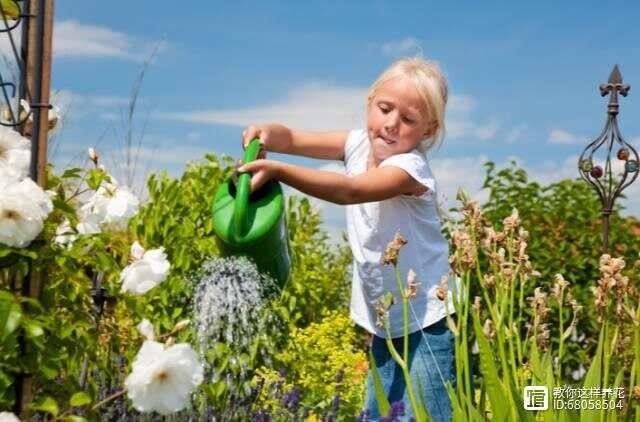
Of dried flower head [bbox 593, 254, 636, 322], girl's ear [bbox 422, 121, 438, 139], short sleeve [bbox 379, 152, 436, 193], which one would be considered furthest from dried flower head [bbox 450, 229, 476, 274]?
girl's ear [bbox 422, 121, 438, 139]

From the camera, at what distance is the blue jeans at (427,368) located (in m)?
2.91

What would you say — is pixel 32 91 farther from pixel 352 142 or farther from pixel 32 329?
pixel 352 142

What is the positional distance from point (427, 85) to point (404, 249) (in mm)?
511

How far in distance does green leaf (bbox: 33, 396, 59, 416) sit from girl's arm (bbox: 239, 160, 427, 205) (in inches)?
32.3

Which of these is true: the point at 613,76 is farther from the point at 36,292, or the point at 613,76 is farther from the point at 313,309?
the point at 36,292

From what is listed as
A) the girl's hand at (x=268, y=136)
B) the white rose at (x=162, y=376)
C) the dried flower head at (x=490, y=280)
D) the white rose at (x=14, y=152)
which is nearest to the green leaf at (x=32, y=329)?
the white rose at (x=162, y=376)

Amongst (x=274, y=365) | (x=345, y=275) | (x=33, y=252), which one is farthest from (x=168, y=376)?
(x=345, y=275)

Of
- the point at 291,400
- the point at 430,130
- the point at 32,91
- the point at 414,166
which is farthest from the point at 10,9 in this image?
the point at 291,400

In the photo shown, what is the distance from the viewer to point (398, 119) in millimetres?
2998

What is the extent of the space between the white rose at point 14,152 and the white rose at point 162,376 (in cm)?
65

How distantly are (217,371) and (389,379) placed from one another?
2.93ft

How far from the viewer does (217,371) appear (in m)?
3.66

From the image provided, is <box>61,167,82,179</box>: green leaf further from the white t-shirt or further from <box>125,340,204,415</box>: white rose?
the white t-shirt

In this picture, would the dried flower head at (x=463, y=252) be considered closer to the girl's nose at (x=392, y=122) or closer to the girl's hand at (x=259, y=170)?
the girl's hand at (x=259, y=170)
